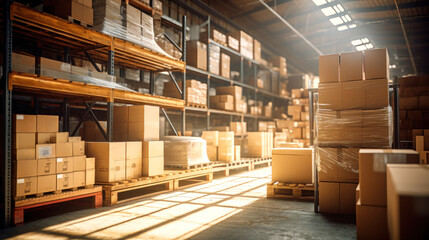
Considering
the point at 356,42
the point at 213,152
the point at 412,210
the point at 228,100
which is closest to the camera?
the point at 412,210

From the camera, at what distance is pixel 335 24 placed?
13.6 metres

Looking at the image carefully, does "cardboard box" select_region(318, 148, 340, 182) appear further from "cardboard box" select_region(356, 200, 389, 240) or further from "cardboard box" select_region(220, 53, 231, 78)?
"cardboard box" select_region(220, 53, 231, 78)

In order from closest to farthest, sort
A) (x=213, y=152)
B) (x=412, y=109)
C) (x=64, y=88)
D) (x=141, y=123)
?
(x=64, y=88) < (x=141, y=123) < (x=412, y=109) < (x=213, y=152)

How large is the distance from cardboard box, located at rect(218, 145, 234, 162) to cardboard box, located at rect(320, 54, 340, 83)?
175 inches

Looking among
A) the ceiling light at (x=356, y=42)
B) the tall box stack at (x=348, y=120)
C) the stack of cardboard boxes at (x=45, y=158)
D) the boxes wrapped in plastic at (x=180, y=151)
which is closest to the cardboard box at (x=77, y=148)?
the stack of cardboard boxes at (x=45, y=158)

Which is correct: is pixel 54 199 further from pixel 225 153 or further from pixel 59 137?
pixel 225 153

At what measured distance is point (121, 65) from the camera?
765 cm

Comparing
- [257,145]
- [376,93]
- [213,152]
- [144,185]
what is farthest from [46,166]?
[257,145]

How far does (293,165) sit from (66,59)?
4671 millimetres

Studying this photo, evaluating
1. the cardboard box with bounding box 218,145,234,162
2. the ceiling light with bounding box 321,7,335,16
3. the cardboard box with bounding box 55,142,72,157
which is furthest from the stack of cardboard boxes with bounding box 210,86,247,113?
the cardboard box with bounding box 55,142,72,157

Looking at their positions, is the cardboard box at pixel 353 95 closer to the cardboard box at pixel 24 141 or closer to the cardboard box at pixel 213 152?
the cardboard box at pixel 24 141

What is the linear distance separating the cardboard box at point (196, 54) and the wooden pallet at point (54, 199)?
5.25m

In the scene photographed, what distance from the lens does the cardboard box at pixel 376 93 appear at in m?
4.43

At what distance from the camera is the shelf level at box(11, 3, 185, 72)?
4.42 m
